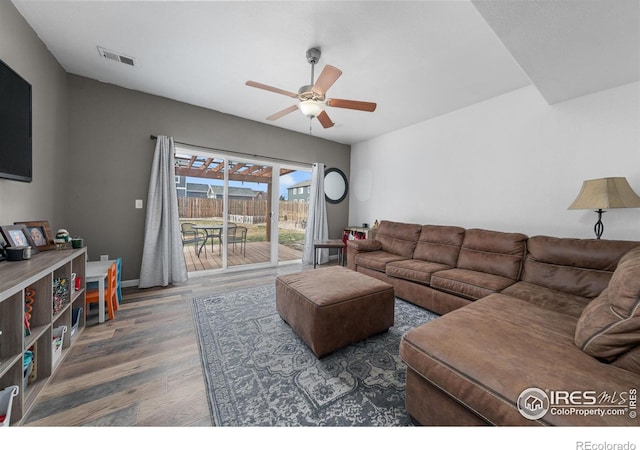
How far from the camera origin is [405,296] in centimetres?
273

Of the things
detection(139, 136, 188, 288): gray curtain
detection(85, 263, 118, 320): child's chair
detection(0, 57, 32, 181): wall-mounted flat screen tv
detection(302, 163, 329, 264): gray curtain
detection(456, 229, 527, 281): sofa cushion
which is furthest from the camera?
detection(302, 163, 329, 264): gray curtain

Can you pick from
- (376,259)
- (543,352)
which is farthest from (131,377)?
(376,259)

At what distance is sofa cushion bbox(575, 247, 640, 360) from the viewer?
0.91m

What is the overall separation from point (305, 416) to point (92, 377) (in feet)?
4.74

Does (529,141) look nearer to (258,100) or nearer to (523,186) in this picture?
(523,186)

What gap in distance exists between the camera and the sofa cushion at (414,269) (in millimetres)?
2557

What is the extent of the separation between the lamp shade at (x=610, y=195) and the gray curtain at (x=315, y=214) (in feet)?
11.6

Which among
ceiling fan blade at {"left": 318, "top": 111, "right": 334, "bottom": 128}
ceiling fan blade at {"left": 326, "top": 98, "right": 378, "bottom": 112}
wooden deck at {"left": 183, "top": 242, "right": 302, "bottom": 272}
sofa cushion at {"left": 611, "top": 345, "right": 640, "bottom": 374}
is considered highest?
ceiling fan blade at {"left": 318, "top": 111, "right": 334, "bottom": 128}

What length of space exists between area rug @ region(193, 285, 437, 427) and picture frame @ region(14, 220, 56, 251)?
1.35 meters

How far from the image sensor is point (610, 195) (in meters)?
1.90

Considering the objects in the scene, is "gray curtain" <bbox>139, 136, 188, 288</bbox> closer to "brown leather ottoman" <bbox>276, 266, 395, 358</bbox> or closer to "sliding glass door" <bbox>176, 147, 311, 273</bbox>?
"sliding glass door" <bbox>176, 147, 311, 273</bbox>

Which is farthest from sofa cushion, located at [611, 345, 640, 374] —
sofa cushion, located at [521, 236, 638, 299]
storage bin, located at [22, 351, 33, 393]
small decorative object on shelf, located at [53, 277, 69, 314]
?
small decorative object on shelf, located at [53, 277, 69, 314]

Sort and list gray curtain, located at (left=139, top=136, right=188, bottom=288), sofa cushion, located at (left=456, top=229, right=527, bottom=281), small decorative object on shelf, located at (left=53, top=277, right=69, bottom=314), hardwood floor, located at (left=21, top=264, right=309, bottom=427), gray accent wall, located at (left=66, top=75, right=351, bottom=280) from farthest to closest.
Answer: gray curtain, located at (left=139, top=136, right=188, bottom=288), gray accent wall, located at (left=66, top=75, right=351, bottom=280), sofa cushion, located at (left=456, top=229, right=527, bottom=281), small decorative object on shelf, located at (left=53, top=277, right=69, bottom=314), hardwood floor, located at (left=21, top=264, right=309, bottom=427)

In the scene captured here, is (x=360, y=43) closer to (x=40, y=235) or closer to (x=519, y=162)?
(x=519, y=162)
